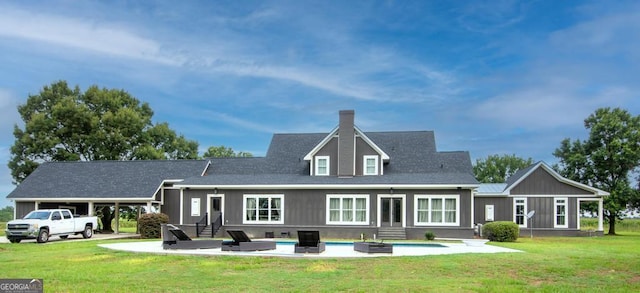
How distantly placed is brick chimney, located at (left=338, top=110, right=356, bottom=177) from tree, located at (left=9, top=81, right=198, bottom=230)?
20.2 meters

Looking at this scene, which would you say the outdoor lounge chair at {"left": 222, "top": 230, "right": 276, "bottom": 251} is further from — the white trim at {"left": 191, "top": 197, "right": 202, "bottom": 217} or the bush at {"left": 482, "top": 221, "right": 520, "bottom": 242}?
the white trim at {"left": 191, "top": 197, "right": 202, "bottom": 217}

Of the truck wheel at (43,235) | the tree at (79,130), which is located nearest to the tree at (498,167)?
the tree at (79,130)

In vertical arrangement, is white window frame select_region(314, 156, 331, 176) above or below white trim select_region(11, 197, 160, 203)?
above

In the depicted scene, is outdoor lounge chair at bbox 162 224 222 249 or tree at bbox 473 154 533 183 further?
tree at bbox 473 154 533 183

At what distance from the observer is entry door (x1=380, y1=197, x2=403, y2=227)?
30781 millimetres

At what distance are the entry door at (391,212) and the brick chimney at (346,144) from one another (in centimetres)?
329

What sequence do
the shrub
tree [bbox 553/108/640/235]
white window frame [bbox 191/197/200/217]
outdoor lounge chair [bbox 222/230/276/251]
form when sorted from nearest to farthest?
outdoor lounge chair [bbox 222/230/276/251] → the shrub → white window frame [bbox 191/197/200/217] → tree [bbox 553/108/640/235]

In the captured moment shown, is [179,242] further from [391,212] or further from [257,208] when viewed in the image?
[391,212]

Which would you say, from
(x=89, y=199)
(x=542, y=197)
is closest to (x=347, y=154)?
(x=542, y=197)

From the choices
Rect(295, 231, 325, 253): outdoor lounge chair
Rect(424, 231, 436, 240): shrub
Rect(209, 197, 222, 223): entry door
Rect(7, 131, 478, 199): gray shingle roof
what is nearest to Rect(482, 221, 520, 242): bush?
Rect(424, 231, 436, 240): shrub

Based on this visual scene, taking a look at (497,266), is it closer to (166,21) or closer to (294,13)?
(294,13)

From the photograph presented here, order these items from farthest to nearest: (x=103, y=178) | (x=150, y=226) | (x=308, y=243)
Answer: (x=103, y=178), (x=150, y=226), (x=308, y=243)

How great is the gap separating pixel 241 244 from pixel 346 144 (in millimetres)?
15177

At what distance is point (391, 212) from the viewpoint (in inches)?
1212
